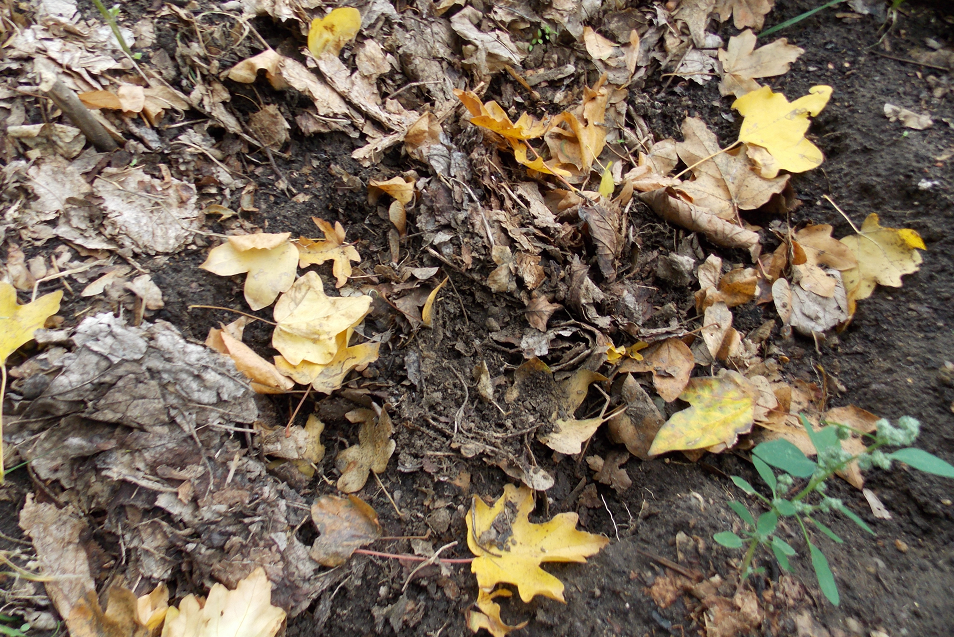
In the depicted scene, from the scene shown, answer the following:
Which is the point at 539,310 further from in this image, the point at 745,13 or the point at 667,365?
the point at 745,13

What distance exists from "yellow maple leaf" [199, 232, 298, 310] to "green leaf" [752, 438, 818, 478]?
43.9 inches

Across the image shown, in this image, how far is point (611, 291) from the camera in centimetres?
140

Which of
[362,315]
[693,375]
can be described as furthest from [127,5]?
[693,375]

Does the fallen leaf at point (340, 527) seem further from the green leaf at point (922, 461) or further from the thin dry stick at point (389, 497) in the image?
the green leaf at point (922, 461)

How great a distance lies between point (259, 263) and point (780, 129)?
5.26 feet

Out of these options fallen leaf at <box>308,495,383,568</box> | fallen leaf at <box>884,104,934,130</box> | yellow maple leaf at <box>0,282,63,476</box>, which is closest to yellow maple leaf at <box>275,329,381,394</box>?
fallen leaf at <box>308,495,383,568</box>

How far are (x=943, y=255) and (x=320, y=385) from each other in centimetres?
170

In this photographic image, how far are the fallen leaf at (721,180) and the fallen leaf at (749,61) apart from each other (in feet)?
0.89

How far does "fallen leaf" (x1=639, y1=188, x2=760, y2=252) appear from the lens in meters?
1.49

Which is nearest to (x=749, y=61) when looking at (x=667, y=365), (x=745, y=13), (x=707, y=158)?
(x=745, y=13)

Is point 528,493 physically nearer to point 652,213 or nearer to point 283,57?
point 652,213

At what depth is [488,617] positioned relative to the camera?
42.2 inches

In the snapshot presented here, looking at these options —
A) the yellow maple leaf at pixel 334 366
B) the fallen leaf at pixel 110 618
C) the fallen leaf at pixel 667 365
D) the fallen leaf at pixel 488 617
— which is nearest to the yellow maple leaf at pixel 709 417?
the fallen leaf at pixel 667 365

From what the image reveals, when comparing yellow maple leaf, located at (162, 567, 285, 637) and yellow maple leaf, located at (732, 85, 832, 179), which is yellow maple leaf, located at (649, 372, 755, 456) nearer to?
yellow maple leaf, located at (732, 85, 832, 179)
